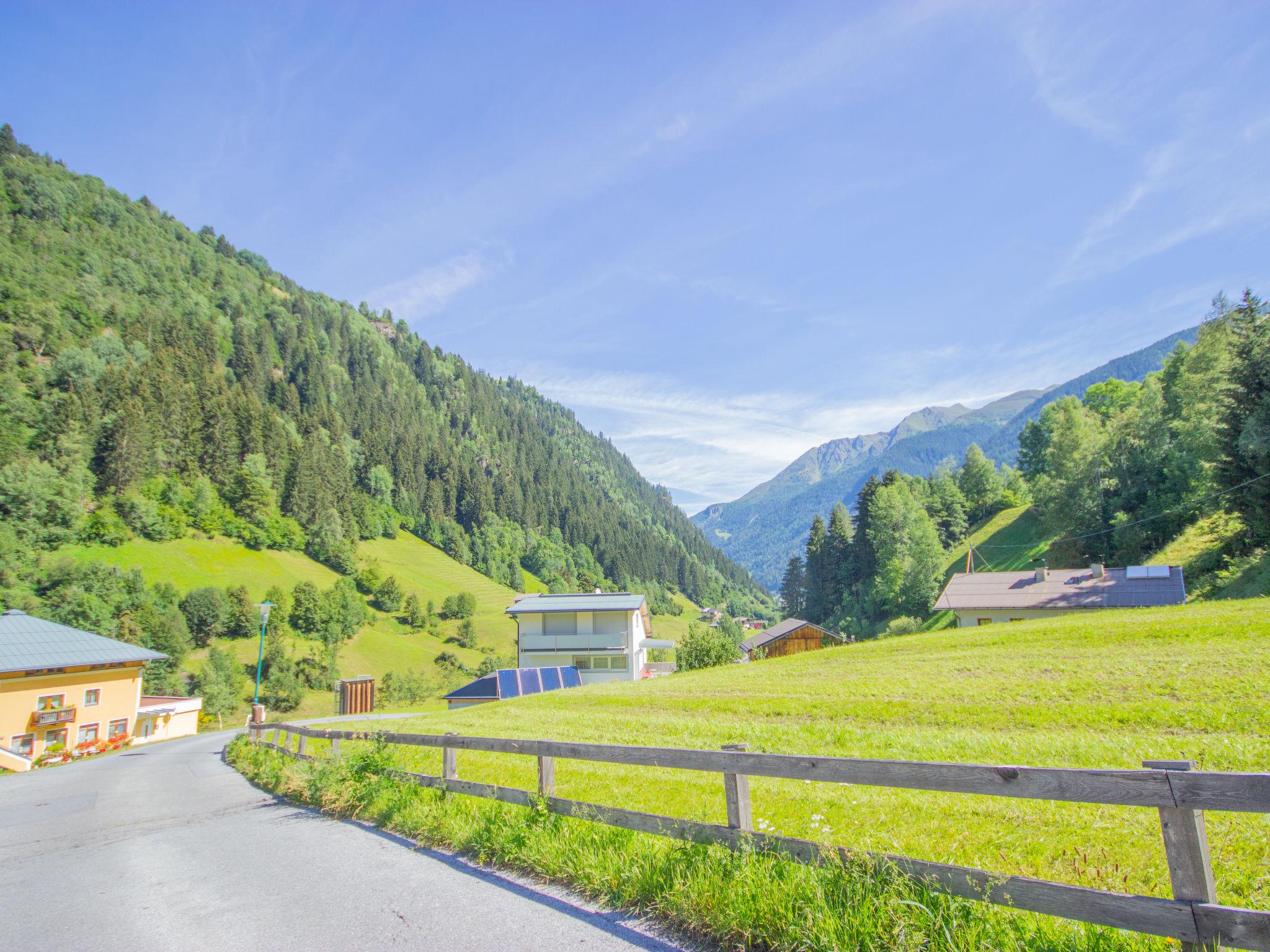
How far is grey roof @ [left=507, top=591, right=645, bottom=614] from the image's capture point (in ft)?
173

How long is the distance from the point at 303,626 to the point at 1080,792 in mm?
103224

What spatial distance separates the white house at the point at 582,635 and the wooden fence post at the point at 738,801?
155 ft

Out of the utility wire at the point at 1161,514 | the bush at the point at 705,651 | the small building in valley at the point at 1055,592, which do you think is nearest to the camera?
the utility wire at the point at 1161,514

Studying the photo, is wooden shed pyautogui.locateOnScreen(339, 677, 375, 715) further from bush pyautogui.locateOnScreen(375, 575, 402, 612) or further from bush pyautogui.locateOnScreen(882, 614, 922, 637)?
bush pyautogui.locateOnScreen(375, 575, 402, 612)

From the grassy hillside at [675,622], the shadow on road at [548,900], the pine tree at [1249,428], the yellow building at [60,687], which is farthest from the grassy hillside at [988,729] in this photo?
the grassy hillside at [675,622]

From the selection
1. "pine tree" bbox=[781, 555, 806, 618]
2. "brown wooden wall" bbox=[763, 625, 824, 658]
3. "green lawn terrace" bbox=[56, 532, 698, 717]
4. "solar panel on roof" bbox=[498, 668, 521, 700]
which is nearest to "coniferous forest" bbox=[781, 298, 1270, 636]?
"pine tree" bbox=[781, 555, 806, 618]

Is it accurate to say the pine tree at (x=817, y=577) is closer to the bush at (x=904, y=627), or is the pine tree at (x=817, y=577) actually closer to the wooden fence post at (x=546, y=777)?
the bush at (x=904, y=627)

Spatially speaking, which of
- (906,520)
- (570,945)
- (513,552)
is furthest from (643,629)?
(513,552)

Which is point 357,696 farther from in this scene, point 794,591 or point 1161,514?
point 794,591

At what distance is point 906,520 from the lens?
77188 millimetres

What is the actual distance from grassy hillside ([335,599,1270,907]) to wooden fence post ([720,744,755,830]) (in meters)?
1.23

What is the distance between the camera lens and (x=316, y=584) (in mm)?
102438

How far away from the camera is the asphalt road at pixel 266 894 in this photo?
16.4ft

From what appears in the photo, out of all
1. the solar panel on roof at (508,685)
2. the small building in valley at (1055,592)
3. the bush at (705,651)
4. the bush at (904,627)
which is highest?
the small building in valley at (1055,592)
